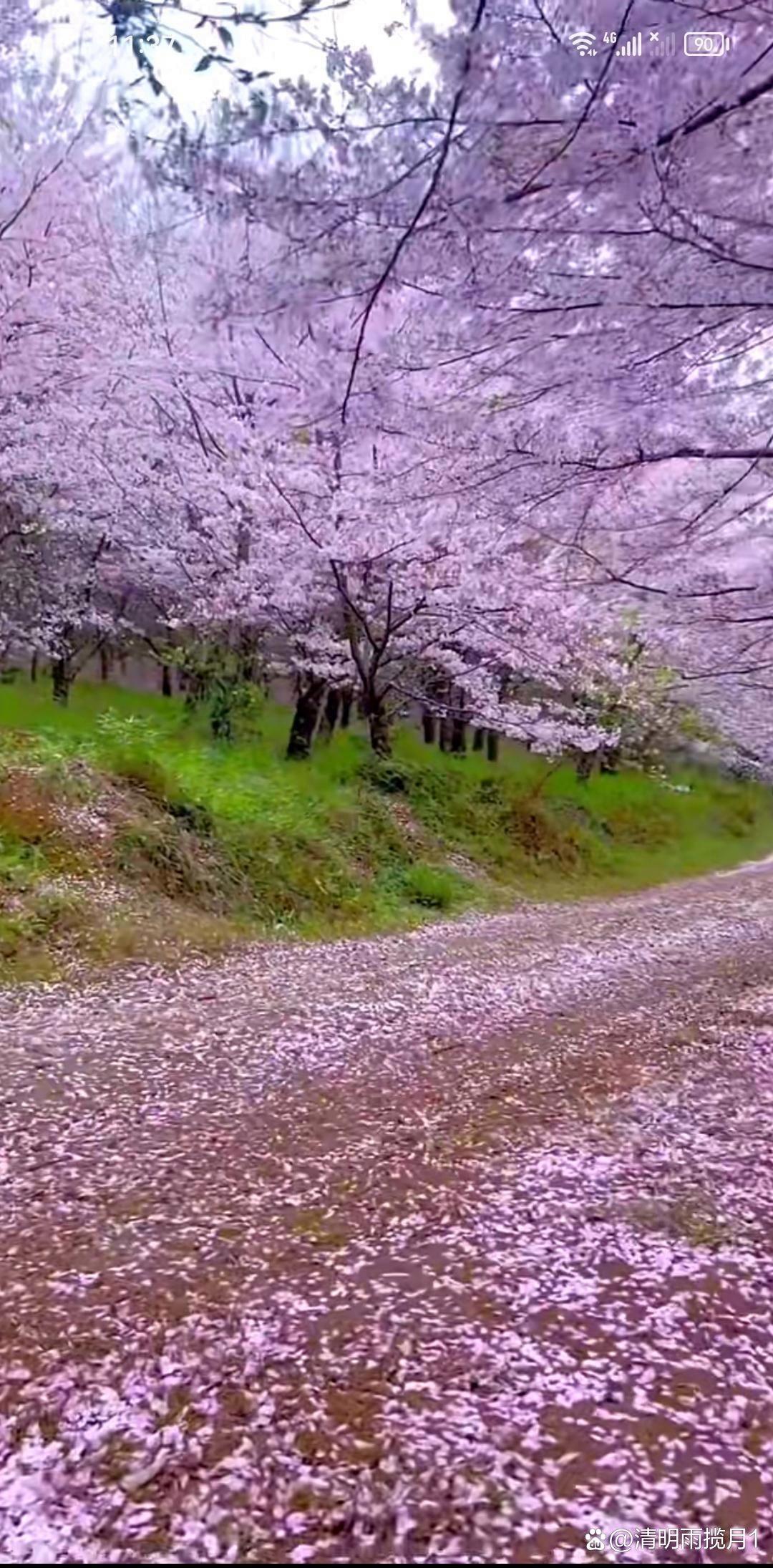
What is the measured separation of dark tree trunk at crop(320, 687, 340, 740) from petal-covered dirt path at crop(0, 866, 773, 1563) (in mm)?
9264

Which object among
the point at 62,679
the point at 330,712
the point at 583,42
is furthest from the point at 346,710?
the point at 583,42

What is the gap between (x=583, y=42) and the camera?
10.1 ft

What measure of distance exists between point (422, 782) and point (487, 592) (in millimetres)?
2916

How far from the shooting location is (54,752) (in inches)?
366

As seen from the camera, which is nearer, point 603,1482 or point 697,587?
point 603,1482

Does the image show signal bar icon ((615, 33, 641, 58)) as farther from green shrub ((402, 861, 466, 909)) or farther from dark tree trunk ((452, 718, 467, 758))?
dark tree trunk ((452, 718, 467, 758))

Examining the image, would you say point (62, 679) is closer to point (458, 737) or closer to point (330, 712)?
point (330, 712)

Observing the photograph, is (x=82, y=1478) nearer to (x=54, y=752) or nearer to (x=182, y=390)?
(x=54, y=752)

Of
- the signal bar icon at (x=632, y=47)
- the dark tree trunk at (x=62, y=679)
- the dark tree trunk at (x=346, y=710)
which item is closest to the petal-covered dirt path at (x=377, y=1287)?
the signal bar icon at (x=632, y=47)

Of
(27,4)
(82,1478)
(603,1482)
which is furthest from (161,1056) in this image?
(27,4)

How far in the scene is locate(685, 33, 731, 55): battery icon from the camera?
3.07 m

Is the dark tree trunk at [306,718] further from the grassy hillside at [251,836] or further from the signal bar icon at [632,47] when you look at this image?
the signal bar icon at [632,47]

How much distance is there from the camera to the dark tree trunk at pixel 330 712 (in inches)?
606

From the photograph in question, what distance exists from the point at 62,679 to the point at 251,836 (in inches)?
343
